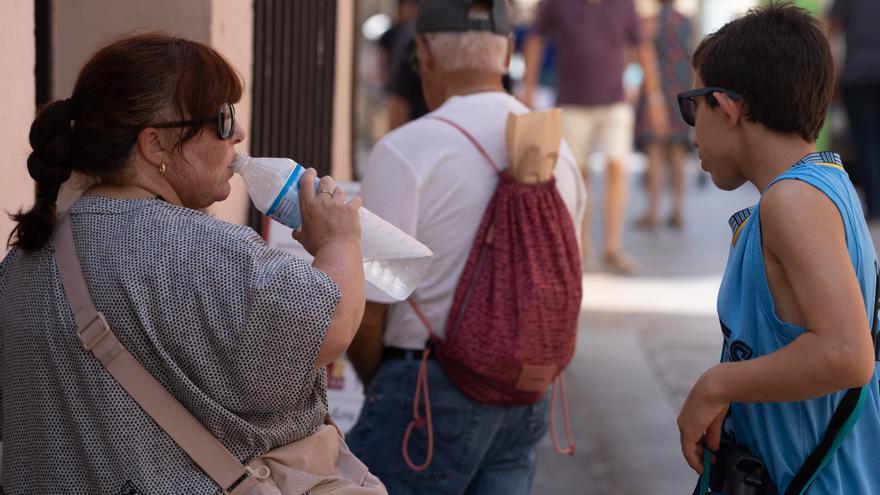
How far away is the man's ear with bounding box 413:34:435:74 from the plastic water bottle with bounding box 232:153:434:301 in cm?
81

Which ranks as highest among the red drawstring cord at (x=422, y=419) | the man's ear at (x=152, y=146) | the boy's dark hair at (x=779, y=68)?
the boy's dark hair at (x=779, y=68)

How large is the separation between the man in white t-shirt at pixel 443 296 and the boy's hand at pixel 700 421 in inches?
35.0

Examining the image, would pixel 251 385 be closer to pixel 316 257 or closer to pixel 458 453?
pixel 316 257

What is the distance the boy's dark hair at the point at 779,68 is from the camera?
2.41m

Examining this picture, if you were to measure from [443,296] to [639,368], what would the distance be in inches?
157

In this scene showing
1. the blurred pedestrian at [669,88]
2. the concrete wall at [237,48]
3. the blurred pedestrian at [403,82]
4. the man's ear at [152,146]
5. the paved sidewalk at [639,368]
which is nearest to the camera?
the man's ear at [152,146]

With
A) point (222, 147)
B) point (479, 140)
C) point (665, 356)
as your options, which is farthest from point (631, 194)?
point (222, 147)

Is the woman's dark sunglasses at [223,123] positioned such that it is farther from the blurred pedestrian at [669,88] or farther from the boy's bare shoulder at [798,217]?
the blurred pedestrian at [669,88]

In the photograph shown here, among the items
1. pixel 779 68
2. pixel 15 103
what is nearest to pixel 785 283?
pixel 779 68

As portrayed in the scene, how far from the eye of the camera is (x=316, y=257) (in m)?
2.29

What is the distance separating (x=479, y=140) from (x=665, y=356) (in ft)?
13.9

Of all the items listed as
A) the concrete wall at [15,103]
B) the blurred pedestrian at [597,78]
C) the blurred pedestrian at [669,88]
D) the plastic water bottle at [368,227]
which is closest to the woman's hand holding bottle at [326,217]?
the plastic water bottle at [368,227]

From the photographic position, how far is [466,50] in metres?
3.48

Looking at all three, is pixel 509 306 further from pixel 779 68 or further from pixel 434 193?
pixel 779 68
